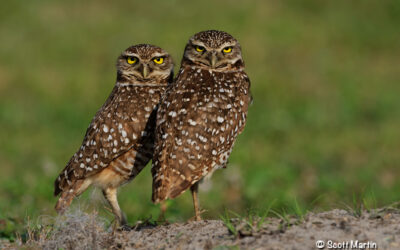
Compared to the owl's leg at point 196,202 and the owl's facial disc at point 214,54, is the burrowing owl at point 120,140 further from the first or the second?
the owl's leg at point 196,202

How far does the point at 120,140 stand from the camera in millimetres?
5504

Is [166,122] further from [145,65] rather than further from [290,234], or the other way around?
[290,234]

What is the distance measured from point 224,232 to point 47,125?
Answer: 8.31m

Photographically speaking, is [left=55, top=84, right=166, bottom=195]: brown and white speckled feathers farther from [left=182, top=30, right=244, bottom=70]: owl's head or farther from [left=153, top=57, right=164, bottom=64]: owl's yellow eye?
[left=182, top=30, right=244, bottom=70]: owl's head

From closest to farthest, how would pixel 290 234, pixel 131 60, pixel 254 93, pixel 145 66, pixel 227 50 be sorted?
pixel 290 234 → pixel 227 50 → pixel 145 66 → pixel 131 60 → pixel 254 93

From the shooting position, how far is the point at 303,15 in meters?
18.5

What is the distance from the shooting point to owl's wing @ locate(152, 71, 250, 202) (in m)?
5.05

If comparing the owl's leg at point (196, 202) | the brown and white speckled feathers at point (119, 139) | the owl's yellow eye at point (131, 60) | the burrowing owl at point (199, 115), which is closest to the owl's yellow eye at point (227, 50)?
the burrowing owl at point (199, 115)

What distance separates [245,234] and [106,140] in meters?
1.64

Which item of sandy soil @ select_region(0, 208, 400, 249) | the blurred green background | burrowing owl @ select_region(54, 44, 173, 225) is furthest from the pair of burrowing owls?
the blurred green background

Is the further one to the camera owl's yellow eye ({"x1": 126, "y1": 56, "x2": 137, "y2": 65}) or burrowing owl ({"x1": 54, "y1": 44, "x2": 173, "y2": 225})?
owl's yellow eye ({"x1": 126, "y1": 56, "x2": 137, "y2": 65})

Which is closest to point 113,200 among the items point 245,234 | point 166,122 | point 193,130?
point 166,122

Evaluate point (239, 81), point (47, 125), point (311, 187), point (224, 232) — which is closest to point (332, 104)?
point (311, 187)

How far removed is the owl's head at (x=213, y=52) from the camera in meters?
5.58
